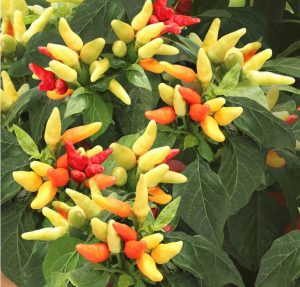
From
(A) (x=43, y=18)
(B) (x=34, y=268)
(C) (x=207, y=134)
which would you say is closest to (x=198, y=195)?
(C) (x=207, y=134)

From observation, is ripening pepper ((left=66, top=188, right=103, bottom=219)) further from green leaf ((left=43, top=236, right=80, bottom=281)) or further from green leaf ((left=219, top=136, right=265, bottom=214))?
green leaf ((left=219, top=136, right=265, bottom=214))

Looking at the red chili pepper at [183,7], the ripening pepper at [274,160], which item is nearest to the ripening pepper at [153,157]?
the ripening pepper at [274,160]

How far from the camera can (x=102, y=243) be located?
912 millimetres

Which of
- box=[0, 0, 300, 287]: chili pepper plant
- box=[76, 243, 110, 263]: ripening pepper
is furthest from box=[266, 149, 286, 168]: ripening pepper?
box=[76, 243, 110, 263]: ripening pepper

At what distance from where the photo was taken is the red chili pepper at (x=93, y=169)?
98 cm

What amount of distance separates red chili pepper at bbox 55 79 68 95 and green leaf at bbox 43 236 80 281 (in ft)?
0.68

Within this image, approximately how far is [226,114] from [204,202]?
0.37ft

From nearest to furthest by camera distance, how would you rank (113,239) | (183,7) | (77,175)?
1. (113,239)
2. (77,175)
3. (183,7)

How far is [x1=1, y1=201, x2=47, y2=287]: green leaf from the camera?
106 centimetres

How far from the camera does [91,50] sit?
3.43ft

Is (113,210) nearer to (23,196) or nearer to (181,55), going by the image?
(23,196)

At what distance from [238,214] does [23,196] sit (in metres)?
0.30

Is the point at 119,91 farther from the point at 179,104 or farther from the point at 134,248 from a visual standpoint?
the point at 134,248

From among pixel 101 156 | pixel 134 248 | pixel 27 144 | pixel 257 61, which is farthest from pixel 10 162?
pixel 257 61
